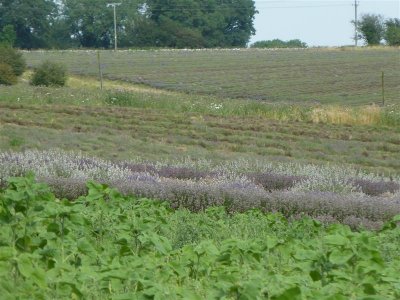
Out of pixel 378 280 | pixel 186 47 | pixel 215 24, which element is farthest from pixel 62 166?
pixel 215 24

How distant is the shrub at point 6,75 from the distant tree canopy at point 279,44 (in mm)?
60239

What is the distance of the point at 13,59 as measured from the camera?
172 feet

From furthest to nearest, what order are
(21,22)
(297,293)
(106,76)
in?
(21,22), (106,76), (297,293)

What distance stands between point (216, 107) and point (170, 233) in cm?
2515

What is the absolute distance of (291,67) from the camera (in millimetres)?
61844

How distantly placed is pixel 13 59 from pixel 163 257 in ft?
152

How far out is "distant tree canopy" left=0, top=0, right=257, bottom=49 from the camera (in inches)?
3733

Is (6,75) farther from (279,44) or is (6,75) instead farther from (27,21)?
(279,44)

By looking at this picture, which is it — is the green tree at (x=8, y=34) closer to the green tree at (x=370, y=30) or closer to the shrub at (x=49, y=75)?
the green tree at (x=370, y=30)

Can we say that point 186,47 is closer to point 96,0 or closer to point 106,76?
point 96,0

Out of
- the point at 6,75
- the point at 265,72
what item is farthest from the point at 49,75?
the point at 265,72

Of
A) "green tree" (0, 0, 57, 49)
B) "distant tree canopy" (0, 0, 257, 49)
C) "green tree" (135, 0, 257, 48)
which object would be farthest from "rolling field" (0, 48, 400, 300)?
"green tree" (0, 0, 57, 49)

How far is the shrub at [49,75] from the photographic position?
4828cm

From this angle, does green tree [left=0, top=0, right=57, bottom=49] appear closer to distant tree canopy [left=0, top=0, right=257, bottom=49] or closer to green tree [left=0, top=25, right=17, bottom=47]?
distant tree canopy [left=0, top=0, right=257, bottom=49]
